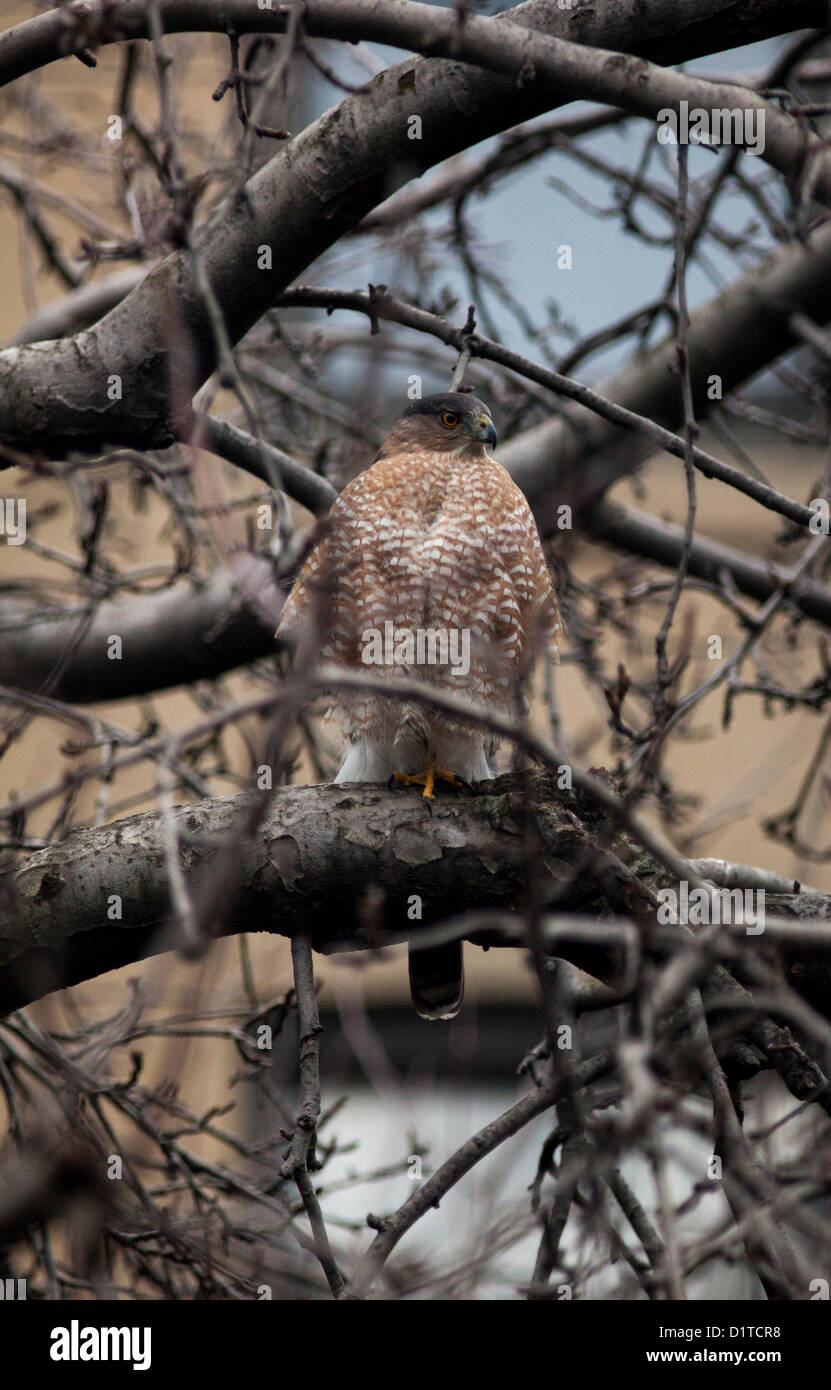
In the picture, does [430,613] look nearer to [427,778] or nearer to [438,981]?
[427,778]

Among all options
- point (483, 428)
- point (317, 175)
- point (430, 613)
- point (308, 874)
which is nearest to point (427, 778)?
point (430, 613)

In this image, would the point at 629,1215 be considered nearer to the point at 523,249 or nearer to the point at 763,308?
the point at 763,308

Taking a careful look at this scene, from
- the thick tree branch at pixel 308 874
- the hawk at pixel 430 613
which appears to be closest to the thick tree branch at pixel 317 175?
the hawk at pixel 430 613

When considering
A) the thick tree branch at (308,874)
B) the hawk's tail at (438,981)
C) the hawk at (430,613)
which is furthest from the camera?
the hawk's tail at (438,981)

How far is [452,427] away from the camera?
4.36 metres

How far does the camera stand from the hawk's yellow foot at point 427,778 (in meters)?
3.57

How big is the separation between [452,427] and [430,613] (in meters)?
0.89

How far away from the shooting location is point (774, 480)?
9133mm

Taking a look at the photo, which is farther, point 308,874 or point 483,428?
point 483,428

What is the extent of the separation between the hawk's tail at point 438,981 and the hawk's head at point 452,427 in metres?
1.58

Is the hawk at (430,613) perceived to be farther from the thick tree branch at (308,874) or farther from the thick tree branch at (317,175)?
the thick tree branch at (317,175)

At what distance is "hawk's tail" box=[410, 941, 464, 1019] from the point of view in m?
3.91

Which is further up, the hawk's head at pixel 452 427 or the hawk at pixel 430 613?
the hawk's head at pixel 452 427

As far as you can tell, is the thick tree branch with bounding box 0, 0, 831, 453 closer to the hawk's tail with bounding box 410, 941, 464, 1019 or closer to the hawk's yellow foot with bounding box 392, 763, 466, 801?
the hawk's yellow foot with bounding box 392, 763, 466, 801
